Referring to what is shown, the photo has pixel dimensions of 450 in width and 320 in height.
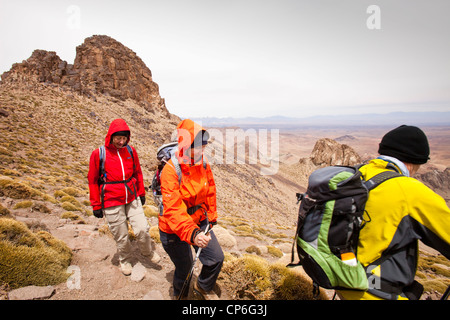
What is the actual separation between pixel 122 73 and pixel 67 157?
169 feet

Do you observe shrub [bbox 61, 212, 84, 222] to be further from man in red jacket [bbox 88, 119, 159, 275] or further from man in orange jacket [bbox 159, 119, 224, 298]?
man in orange jacket [bbox 159, 119, 224, 298]

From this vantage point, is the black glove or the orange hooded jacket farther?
the black glove

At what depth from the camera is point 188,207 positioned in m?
3.36

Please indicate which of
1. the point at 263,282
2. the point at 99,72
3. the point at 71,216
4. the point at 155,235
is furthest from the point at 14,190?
the point at 99,72

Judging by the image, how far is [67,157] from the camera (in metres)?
21.7

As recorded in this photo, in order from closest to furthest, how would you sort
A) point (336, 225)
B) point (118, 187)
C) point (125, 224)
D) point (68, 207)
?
1. point (336, 225)
2. point (118, 187)
3. point (125, 224)
4. point (68, 207)

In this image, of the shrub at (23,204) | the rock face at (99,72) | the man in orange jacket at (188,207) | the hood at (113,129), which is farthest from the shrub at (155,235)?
the rock face at (99,72)

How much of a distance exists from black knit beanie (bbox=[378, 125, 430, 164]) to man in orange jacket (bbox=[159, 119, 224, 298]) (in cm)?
242

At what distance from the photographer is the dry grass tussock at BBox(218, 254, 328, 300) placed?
14.1 feet

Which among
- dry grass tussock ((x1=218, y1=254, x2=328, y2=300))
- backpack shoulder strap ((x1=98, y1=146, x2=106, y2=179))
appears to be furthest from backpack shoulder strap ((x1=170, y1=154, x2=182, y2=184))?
dry grass tussock ((x1=218, y1=254, x2=328, y2=300))

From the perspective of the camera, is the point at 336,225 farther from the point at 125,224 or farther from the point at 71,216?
the point at 71,216

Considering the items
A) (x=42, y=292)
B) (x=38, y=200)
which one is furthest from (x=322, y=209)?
(x=38, y=200)

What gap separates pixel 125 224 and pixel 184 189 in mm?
2335
